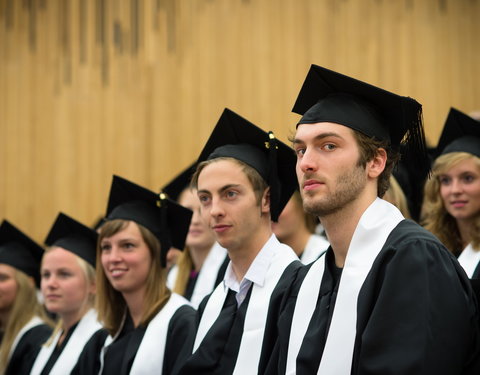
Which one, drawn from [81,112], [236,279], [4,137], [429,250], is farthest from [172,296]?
[4,137]

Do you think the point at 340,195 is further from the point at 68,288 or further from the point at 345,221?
the point at 68,288

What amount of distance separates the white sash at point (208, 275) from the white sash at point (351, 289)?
8.48 ft

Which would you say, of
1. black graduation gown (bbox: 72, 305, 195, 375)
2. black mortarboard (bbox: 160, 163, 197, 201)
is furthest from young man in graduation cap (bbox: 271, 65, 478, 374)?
black mortarboard (bbox: 160, 163, 197, 201)

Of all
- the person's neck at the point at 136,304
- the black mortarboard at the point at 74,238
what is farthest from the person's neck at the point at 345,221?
the black mortarboard at the point at 74,238

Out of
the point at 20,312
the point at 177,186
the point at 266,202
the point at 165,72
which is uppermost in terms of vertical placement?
the point at 165,72

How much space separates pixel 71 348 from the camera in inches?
193

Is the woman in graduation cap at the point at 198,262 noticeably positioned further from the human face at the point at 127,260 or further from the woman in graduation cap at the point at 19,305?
the woman in graduation cap at the point at 19,305

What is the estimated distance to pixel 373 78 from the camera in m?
8.20

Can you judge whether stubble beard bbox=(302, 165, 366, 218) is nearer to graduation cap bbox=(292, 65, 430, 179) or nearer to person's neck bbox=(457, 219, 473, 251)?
graduation cap bbox=(292, 65, 430, 179)

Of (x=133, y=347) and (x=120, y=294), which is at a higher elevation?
(x=120, y=294)

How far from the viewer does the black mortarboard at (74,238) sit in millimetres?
5215

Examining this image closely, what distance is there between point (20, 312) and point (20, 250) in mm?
549

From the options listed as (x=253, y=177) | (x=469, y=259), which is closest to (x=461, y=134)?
(x=469, y=259)

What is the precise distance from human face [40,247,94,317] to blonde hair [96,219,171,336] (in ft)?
1.97
